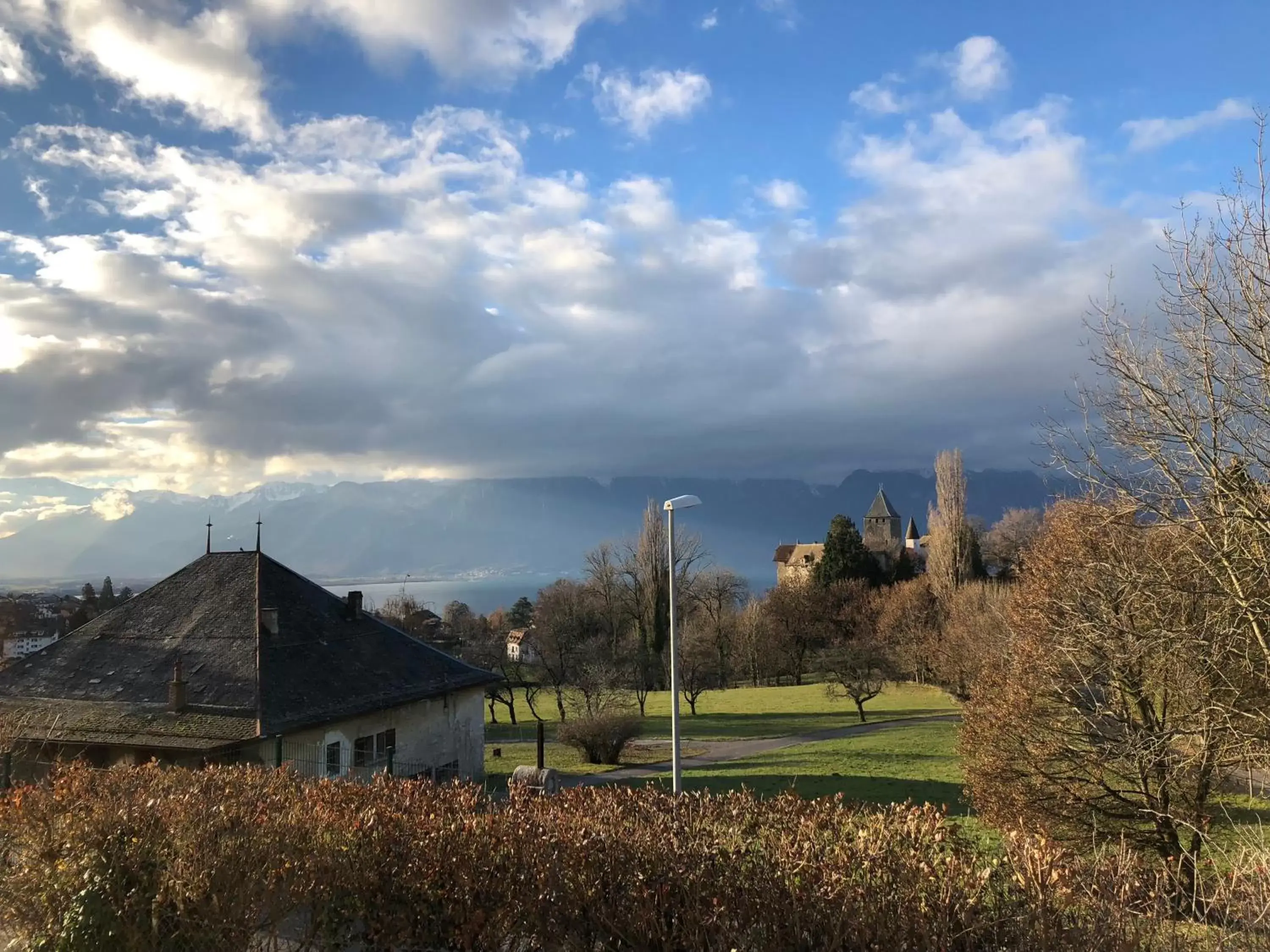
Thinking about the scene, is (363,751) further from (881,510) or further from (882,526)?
(881,510)

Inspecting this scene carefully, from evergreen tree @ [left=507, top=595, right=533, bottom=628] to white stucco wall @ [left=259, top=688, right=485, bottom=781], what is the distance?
6800 centimetres

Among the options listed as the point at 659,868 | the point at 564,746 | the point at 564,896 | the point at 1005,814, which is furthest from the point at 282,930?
the point at 564,746

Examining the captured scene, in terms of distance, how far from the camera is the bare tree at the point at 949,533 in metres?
59.4

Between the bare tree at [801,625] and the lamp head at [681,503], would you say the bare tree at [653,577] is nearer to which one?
the bare tree at [801,625]

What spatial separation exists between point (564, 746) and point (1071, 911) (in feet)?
113

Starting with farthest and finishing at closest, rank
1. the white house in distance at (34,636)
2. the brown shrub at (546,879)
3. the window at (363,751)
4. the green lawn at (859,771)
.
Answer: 1. the white house in distance at (34,636)
2. the green lawn at (859,771)
3. the window at (363,751)
4. the brown shrub at (546,879)

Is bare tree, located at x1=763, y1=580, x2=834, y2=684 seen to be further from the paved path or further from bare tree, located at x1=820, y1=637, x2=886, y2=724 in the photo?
the paved path

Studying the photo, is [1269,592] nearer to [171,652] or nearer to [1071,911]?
[1071,911]

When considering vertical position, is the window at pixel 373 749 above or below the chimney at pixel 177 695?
below

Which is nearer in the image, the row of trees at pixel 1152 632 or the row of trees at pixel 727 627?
the row of trees at pixel 1152 632

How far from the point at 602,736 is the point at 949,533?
39519mm

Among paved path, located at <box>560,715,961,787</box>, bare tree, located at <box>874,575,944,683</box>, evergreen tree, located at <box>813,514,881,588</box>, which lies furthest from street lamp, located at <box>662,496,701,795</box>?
evergreen tree, located at <box>813,514,881,588</box>

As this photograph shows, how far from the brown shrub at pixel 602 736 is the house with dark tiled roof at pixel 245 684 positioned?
671 centimetres

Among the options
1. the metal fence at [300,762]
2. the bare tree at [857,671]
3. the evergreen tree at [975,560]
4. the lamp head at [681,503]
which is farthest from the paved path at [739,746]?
the evergreen tree at [975,560]
